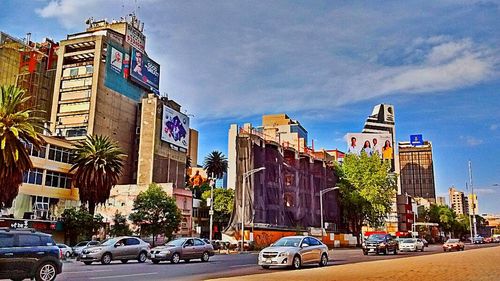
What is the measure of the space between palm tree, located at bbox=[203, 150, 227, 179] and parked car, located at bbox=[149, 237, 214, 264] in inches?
2814

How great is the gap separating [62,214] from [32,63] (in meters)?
46.3

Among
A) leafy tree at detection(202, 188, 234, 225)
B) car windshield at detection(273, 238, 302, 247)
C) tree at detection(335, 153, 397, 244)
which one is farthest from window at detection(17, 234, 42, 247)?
leafy tree at detection(202, 188, 234, 225)

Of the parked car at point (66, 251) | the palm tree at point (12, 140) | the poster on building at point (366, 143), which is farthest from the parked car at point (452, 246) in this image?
the poster on building at point (366, 143)

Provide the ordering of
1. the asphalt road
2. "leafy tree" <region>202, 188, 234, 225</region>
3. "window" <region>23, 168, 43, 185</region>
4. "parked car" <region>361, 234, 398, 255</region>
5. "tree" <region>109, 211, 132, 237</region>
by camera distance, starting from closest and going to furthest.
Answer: the asphalt road → "parked car" <region>361, 234, 398, 255</region> → "tree" <region>109, 211, 132, 237</region> → "window" <region>23, 168, 43, 185</region> → "leafy tree" <region>202, 188, 234, 225</region>

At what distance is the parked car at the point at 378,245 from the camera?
1535 inches

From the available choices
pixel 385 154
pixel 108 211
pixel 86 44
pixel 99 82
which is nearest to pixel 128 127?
pixel 99 82

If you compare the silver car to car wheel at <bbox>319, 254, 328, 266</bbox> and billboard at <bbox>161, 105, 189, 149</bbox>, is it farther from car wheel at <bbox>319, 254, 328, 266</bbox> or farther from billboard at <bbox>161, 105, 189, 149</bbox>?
billboard at <bbox>161, 105, 189, 149</bbox>

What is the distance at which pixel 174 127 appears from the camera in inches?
3664

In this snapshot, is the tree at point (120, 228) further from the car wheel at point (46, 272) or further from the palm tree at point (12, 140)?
the car wheel at point (46, 272)

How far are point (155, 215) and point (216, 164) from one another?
46395mm

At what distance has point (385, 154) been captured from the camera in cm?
12138

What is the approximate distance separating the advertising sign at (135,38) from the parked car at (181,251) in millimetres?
75829

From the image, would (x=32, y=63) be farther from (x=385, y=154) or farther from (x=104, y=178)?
(x=385, y=154)

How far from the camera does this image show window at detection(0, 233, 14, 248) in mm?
15572
